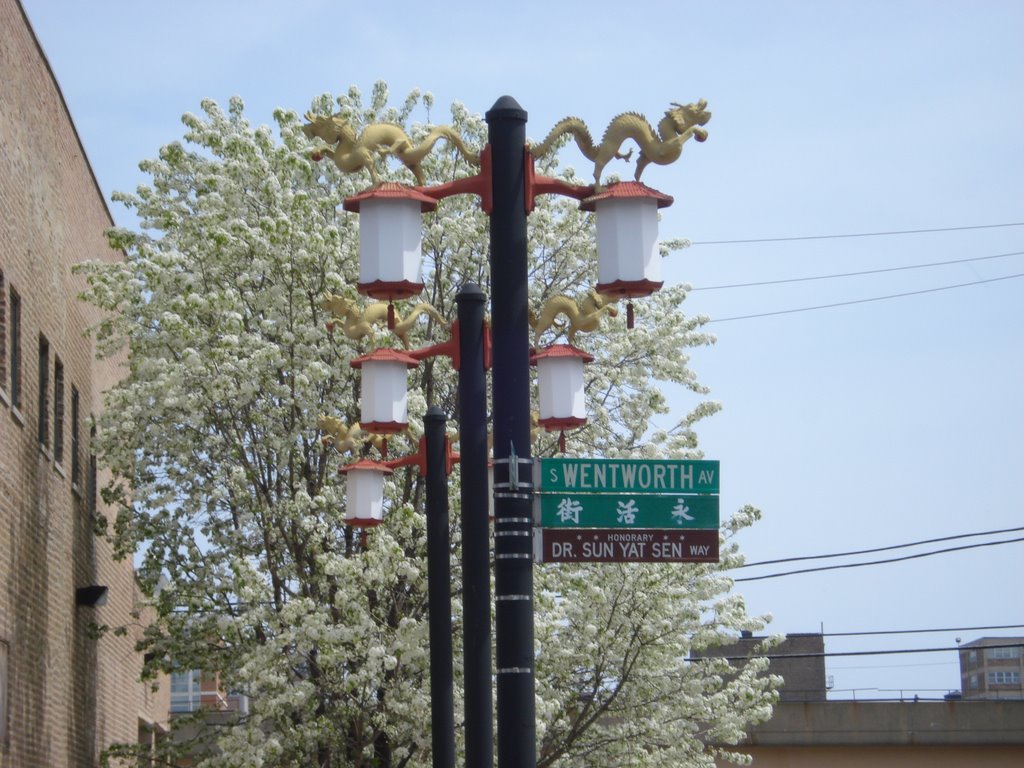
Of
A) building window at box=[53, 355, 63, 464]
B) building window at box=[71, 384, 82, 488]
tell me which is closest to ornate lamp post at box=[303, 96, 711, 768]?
building window at box=[53, 355, 63, 464]

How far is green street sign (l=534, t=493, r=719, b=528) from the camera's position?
8.27m

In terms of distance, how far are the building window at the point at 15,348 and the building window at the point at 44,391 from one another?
4.19 ft

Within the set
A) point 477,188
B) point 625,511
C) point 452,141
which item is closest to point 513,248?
point 477,188

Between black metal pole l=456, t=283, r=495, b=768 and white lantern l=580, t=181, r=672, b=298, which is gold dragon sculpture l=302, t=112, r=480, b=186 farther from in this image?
black metal pole l=456, t=283, r=495, b=768

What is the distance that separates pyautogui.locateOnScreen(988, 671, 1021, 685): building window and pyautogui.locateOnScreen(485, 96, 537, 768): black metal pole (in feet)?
436

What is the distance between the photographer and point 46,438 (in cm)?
1755

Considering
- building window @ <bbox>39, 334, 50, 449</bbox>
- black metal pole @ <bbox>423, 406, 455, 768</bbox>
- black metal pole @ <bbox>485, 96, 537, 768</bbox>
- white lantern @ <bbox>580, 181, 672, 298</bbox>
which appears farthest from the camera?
building window @ <bbox>39, 334, 50, 449</bbox>

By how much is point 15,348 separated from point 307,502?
11.2 feet

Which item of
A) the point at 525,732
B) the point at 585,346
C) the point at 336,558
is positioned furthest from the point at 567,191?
the point at 585,346

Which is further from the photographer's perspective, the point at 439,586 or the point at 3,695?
the point at 3,695

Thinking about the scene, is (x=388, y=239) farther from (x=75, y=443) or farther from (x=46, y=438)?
(x=75, y=443)

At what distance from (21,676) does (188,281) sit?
4.62m

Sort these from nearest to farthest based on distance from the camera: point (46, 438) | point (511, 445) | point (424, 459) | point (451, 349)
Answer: point (511, 445), point (451, 349), point (424, 459), point (46, 438)

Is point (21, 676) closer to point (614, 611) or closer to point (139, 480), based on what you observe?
point (139, 480)
